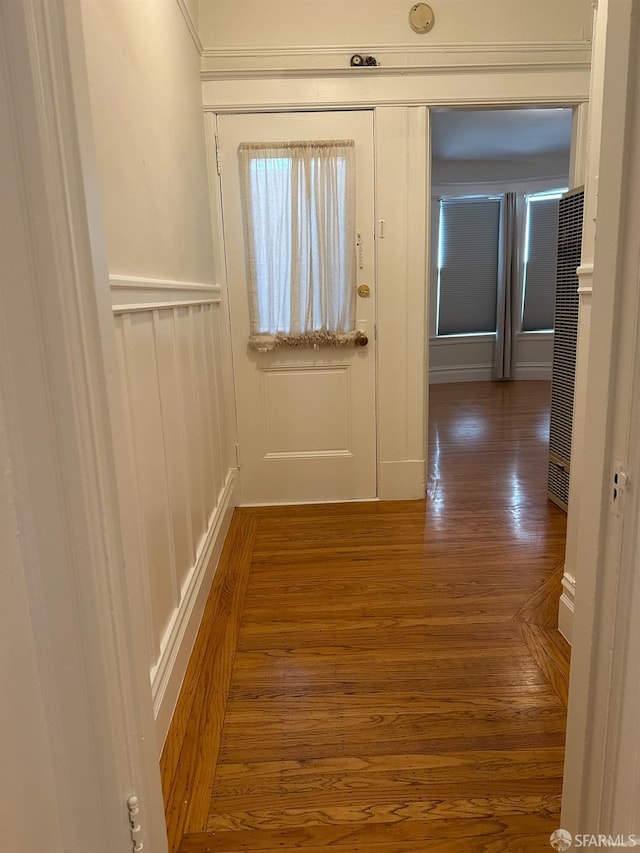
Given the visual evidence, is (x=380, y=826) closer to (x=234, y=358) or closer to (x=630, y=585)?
(x=630, y=585)

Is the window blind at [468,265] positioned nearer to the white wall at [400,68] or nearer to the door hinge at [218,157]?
the white wall at [400,68]

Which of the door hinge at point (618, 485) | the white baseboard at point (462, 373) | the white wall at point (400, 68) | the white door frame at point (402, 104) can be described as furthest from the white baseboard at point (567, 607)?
the white baseboard at point (462, 373)

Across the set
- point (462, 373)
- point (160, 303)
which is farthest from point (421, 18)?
point (462, 373)

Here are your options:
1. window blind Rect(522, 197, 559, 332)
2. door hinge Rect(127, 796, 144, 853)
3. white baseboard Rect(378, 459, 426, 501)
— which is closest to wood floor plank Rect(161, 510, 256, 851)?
door hinge Rect(127, 796, 144, 853)

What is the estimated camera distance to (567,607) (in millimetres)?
1846

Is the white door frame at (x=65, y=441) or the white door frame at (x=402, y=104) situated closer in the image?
the white door frame at (x=65, y=441)

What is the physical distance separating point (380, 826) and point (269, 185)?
8.83ft

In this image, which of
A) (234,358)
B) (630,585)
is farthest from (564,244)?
(630,585)

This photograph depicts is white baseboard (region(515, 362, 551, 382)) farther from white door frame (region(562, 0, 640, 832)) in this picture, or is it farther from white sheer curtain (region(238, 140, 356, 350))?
white door frame (region(562, 0, 640, 832))

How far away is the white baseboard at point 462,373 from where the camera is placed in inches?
275

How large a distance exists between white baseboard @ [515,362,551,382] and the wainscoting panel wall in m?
5.44

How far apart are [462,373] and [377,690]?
5.80m

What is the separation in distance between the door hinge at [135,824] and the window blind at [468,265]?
6.60 metres

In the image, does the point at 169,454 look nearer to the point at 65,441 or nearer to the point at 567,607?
the point at 65,441
